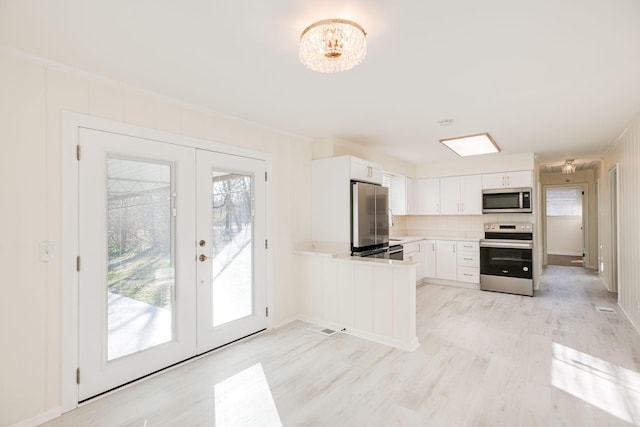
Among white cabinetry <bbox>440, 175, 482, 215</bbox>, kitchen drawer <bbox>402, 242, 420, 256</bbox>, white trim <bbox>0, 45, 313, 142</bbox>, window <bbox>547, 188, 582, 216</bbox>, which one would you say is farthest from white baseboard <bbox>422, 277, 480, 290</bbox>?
window <bbox>547, 188, 582, 216</bbox>


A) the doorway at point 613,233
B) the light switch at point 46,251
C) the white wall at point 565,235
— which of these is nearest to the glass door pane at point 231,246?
the light switch at point 46,251

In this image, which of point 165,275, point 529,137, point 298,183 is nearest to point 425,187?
point 529,137

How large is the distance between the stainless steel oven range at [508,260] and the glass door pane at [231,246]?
4143 millimetres

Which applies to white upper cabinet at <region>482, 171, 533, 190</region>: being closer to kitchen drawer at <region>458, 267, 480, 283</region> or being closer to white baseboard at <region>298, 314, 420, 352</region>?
kitchen drawer at <region>458, 267, 480, 283</region>

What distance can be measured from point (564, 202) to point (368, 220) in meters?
8.82

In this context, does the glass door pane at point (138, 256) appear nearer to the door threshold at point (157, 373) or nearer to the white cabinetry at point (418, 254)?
the door threshold at point (157, 373)

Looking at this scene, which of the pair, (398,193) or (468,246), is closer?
(468,246)

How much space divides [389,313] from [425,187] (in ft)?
12.6

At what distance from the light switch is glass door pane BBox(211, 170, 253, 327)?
125 cm

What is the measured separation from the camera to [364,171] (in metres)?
4.16

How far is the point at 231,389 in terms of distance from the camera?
2449 millimetres

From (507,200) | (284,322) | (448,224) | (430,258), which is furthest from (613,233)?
(284,322)

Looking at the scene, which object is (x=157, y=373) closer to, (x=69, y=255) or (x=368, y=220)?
(x=69, y=255)

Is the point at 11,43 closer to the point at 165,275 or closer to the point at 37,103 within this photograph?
the point at 37,103
